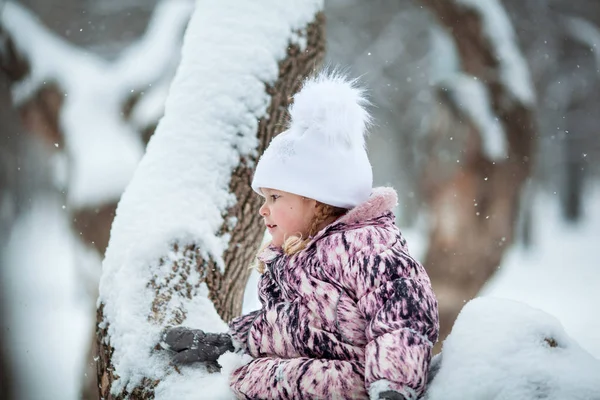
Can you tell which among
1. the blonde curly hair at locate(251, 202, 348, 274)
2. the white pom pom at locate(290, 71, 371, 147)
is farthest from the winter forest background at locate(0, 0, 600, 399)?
the blonde curly hair at locate(251, 202, 348, 274)

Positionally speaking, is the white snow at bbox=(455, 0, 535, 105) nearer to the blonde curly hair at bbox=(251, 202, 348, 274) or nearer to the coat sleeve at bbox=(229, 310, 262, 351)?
the blonde curly hair at bbox=(251, 202, 348, 274)

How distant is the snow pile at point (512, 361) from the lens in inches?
54.5

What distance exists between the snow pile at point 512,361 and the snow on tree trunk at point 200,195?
759mm

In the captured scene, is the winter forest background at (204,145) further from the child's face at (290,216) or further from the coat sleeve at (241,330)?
the child's face at (290,216)

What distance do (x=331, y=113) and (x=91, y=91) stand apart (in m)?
4.64

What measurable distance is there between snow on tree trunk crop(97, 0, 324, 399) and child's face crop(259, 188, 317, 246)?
1.66 feet

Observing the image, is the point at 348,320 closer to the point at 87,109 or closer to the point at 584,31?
the point at 87,109

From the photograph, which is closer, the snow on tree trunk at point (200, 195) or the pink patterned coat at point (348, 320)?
the pink patterned coat at point (348, 320)

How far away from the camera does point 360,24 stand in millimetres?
12414

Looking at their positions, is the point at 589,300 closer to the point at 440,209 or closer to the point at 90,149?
the point at 440,209

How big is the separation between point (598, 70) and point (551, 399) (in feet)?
39.3

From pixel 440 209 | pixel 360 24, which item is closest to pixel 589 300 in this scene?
pixel 440 209

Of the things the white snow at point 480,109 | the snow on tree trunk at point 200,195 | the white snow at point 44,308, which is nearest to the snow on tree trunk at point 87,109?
the white snow at point 44,308

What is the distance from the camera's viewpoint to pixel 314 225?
1865 mm
